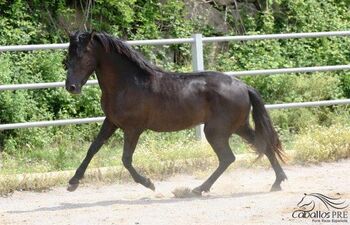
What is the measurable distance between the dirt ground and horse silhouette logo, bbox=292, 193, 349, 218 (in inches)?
3.2

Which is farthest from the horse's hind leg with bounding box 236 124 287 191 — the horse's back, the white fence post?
the white fence post

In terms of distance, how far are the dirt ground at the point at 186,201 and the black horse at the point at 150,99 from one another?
31 cm

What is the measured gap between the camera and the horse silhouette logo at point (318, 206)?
7.15 m

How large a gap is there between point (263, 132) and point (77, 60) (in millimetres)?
2163

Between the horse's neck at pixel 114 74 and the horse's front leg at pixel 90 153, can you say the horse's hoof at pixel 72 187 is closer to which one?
the horse's front leg at pixel 90 153

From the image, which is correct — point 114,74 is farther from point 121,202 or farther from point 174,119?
point 121,202

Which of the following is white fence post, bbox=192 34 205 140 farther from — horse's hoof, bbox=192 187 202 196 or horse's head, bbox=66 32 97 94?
horse's head, bbox=66 32 97 94

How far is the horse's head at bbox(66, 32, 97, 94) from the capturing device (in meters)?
8.20

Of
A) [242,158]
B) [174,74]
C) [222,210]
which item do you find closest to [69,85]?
[174,74]

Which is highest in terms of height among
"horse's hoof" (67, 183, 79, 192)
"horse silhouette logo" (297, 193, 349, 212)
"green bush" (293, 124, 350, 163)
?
"horse silhouette logo" (297, 193, 349, 212)

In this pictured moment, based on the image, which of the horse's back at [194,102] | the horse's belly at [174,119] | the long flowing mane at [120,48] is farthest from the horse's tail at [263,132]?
the long flowing mane at [120,48]

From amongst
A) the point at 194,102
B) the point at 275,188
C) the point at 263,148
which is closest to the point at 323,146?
the point at 263,148

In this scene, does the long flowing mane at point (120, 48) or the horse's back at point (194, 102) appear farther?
the horse's back at point (194, 102)

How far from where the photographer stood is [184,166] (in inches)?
387
